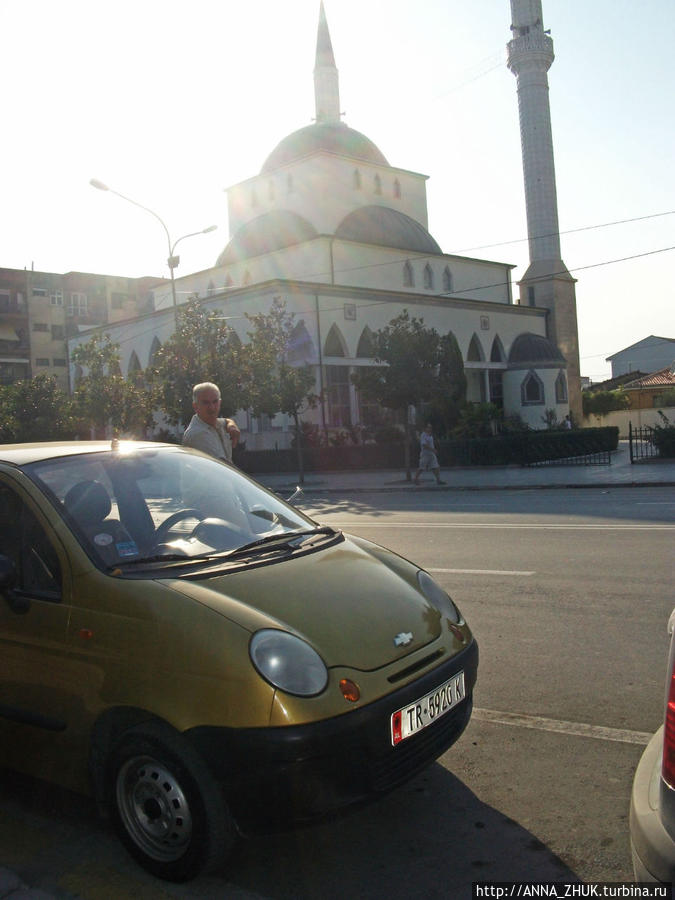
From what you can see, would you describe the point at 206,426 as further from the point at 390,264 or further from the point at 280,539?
the point at 390,264

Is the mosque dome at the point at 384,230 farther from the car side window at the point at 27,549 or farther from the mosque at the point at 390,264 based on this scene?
the car side window at the point at 27,549

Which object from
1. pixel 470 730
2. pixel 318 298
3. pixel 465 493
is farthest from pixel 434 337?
pixel 470 730

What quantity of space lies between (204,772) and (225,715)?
0.71ft

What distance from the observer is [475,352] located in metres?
53.2

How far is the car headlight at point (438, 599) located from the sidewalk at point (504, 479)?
56.9ft

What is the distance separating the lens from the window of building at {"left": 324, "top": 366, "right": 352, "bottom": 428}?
43.7 meters

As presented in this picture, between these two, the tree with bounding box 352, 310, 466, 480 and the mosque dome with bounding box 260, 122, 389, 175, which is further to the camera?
the mosque dome with bounding box 260, 122, 389, 175

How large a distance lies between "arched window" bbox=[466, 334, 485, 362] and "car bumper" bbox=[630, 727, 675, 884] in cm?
5142

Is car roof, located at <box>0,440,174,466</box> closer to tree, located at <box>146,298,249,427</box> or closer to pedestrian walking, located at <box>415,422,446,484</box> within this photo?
pedestrian walking, located at <box>415,422,446,484</box>

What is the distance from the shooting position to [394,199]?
58.1 meters

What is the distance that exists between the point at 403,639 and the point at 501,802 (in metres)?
0.88

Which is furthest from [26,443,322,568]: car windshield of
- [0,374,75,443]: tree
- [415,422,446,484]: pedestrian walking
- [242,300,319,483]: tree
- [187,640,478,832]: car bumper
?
[0,374,75,443]: tree

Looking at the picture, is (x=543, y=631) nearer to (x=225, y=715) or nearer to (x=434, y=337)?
(x=225, y=715)

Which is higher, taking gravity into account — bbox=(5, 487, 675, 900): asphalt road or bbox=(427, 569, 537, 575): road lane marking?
bbox=(427, 569, 537, 575): road lane marking
